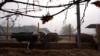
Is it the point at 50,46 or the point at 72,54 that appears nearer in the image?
the point at 72,54

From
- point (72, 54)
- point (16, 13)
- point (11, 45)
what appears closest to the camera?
point (16, 13)

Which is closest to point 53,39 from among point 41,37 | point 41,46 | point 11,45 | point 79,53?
point 41,37

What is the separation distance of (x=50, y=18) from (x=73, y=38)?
575 inches

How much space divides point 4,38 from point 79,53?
6421 millimetres

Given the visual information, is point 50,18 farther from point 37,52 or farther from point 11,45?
point 11,45

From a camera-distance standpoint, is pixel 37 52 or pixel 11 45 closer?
pixel 37 52

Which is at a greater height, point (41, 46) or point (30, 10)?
point (30, 10)

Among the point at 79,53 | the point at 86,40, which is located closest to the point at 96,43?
the point at 86,40

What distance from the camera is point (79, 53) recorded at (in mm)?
10648

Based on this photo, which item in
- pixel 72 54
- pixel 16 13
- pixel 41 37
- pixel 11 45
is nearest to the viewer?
pixel 16 13

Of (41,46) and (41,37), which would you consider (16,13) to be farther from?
(41,37)

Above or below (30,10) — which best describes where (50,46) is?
below

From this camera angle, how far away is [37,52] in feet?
34.7

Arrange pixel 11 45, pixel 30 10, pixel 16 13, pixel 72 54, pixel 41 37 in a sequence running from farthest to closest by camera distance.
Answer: pixel 41 37 → pixel 11 45 → pixel 72 54 → pixel 30 10 → pixel 16 13
